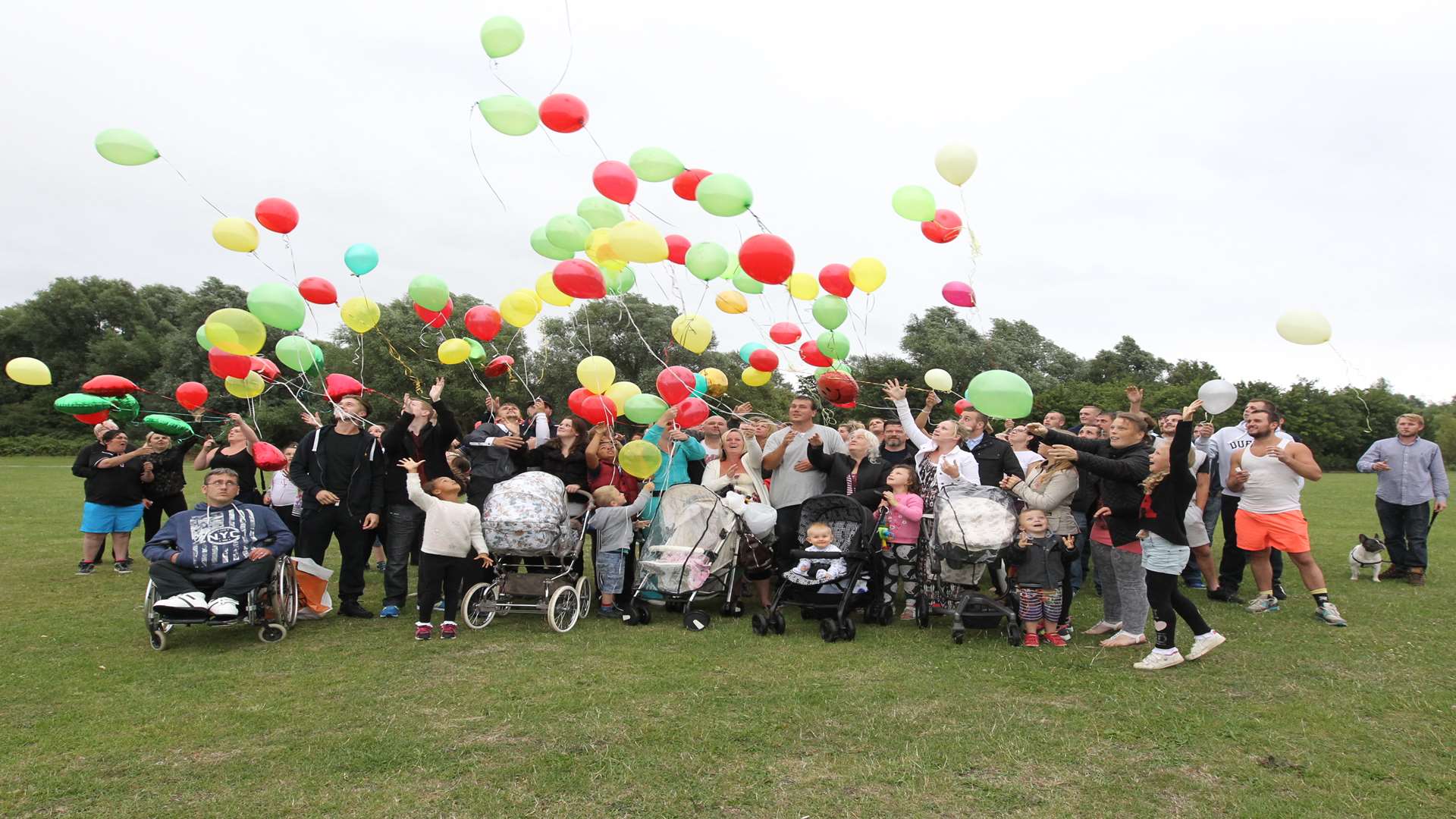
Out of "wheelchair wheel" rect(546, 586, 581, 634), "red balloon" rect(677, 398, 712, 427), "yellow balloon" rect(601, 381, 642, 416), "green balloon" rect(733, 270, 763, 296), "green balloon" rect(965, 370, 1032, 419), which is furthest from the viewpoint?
"green balloon" rect(733, 270, 763, 296)

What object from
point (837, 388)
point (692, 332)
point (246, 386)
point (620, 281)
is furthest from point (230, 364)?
point (837, 388)

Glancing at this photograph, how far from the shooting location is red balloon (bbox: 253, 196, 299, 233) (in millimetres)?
6965

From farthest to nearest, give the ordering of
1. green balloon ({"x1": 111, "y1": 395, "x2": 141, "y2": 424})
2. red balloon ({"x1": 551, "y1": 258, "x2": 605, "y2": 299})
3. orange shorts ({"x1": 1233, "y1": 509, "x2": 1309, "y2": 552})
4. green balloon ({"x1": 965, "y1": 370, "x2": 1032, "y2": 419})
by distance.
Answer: green balloon ({"x1": 111, "y1": 395, "x2": 141, "y2": 424}) < red balloon ({"x1": 551, "y1": 258, "x2": 605, "y2": 299}) < orange shorts ({"x1": 1233, "y1": 509, "x2": 1309, "y2": 552}) < green balloon ({"x1": 965, "y1": 370, "x2": 1032, "y2": 419})

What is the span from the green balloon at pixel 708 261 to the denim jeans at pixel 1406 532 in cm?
674

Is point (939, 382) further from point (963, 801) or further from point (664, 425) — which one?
point (963, 801)

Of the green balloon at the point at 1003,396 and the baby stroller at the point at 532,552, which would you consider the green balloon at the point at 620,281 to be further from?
the green balloon at the point at 1003,396

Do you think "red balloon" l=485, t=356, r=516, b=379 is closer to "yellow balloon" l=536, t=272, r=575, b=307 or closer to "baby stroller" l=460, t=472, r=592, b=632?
"yellow balloon" l=536, t=272, r=575, b=307

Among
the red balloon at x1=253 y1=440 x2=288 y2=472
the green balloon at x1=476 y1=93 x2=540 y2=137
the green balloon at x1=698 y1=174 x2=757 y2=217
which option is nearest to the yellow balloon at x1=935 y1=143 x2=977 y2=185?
the green balloon at x1=698 y1=174 x2=757 y2=217

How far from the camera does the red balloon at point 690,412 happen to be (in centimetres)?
668

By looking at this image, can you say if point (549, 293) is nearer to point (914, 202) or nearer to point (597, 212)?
point (597, 212)

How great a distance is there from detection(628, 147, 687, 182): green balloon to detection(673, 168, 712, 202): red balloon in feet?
0.52

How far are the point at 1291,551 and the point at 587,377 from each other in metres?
5.68

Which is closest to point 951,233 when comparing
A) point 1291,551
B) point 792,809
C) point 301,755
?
point 1291,551

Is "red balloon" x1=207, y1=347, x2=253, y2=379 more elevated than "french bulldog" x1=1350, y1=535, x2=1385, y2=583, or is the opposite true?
"red balloon" x1=207, y1=347, x2=253, y2=379
